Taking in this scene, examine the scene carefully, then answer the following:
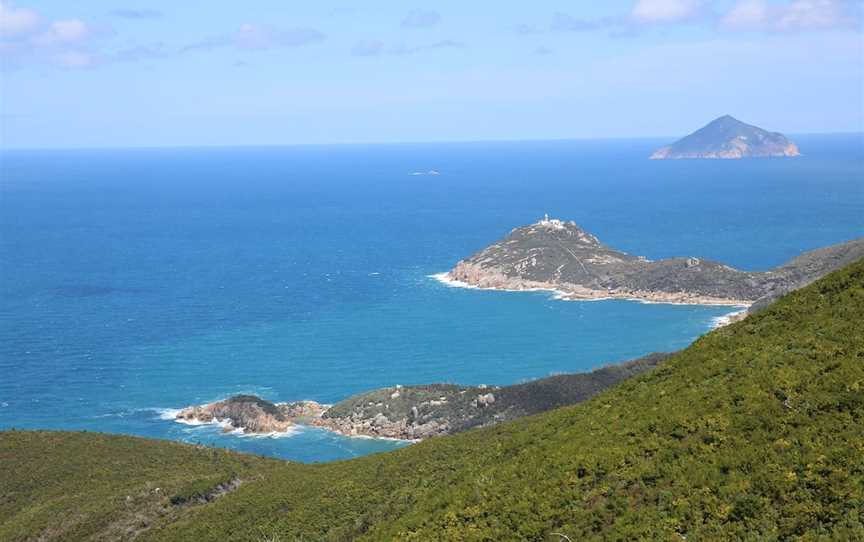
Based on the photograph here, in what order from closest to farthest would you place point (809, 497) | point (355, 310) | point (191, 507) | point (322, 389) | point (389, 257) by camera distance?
point (809, 497) → point (191, 507) → point (322, 389) → point (355, 310) → point (389, 257)

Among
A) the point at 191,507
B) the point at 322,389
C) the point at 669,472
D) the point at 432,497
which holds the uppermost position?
the point at 669,472

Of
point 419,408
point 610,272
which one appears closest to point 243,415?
point 419,408

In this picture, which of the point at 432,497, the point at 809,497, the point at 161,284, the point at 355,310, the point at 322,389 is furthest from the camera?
the point at 161,284

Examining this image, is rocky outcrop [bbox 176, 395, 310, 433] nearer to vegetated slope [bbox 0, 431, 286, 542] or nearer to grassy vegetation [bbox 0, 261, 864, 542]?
vegetated slope [bbox 0, 431, 286, 542]

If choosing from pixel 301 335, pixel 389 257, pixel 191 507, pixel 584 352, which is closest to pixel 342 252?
pixel 389 257

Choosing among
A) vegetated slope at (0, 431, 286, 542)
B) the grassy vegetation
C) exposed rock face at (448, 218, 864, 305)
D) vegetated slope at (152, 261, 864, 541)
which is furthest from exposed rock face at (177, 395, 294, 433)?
exposed rock face at (448, 218, 864, 305)

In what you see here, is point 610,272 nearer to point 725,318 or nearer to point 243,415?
point 725,318

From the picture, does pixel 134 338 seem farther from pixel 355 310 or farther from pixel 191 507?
pixel 191 507
